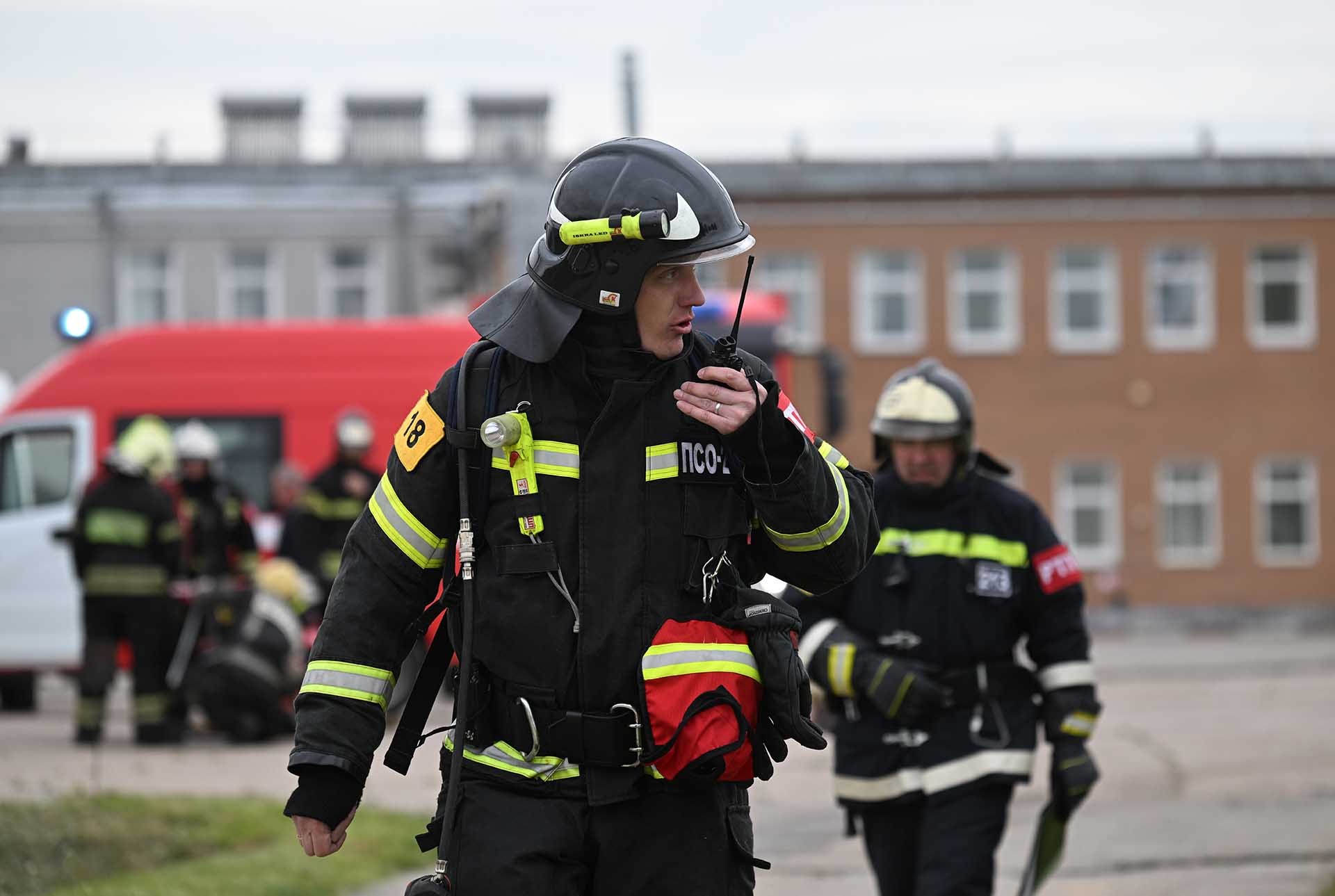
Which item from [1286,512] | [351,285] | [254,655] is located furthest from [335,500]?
[351,285]

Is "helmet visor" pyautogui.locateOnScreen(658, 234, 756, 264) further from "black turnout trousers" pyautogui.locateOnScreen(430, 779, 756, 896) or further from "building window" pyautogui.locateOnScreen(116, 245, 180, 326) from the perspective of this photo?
"building window" pyautogui.locateOnScreen(116, 245, 180, 326)

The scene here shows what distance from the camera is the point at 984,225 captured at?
35.2 m

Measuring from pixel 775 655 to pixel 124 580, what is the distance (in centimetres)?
942

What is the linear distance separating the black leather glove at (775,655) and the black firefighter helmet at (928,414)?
2181 millimetres

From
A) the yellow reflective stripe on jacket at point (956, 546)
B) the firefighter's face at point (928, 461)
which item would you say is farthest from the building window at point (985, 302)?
the yellow reflective stripe on jacket at point (956, 546)

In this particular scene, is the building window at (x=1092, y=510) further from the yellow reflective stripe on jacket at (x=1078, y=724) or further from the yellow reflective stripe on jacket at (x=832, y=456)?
the yellow reflective stripe on jacket at (x=832, y=456)

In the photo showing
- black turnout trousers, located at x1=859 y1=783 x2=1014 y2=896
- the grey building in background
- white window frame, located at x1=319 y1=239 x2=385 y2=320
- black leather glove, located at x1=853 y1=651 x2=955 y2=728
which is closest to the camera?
black turnout trousers, located at x1=859 y1=783 x2=1014 y2=896

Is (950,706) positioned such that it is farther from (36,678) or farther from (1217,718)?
(36,678)

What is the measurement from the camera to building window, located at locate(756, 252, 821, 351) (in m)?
35.0

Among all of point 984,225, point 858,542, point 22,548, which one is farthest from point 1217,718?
point 984,225

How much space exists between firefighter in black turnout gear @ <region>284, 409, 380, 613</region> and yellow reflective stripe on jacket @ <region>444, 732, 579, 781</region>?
930cm

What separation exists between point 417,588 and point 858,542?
0.87 m

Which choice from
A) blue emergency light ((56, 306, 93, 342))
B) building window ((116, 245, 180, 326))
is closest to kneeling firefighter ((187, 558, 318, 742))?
blue emergency light ((56, 306, 93, 342))

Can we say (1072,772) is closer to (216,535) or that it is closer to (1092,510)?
(216,535)
